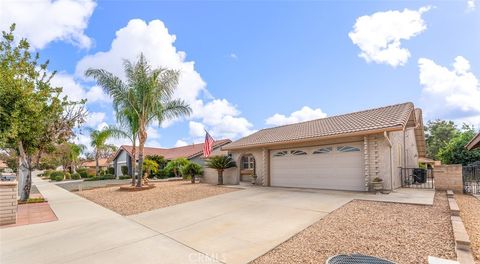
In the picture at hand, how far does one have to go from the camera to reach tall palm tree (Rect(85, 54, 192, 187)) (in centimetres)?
1540

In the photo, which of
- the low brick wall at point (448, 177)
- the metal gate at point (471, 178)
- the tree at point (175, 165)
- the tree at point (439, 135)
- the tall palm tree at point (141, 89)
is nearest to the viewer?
the low brick wall at point (448, 177)

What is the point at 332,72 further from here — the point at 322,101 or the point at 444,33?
the point at 444,33

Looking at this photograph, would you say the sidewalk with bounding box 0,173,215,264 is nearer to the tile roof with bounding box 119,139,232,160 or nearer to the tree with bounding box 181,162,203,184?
the tree with bounding box 181,162,203,184

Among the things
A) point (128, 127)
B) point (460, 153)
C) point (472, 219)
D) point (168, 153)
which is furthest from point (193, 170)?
point (460, 153)

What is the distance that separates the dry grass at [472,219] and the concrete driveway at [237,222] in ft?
3.62

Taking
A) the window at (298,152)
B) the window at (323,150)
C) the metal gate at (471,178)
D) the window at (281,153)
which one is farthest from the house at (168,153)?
the metal gate at (471,178)

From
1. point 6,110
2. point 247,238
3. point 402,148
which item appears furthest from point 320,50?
point 6,110

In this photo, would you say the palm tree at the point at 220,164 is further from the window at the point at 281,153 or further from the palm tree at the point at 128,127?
the palm tree at the point at 128,127

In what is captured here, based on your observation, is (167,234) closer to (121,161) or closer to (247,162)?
(247,162)

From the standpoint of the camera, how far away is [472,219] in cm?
639

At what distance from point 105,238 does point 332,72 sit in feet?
42.2

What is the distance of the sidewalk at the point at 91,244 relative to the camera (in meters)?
4.52

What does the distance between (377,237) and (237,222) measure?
3364mm

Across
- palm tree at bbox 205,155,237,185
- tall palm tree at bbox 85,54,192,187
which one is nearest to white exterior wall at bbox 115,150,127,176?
tall palm tree at bbox 85,54,192,187
